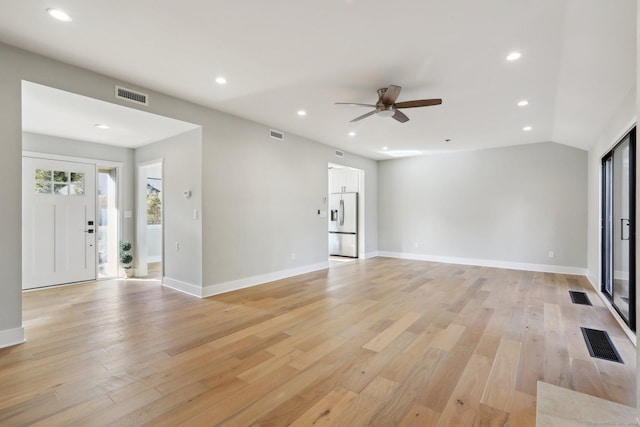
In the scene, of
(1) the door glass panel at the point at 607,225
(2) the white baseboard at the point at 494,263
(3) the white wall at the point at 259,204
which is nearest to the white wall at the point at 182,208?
(3) the white wall at the point at 259,204

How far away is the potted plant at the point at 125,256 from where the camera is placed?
19.1 ft

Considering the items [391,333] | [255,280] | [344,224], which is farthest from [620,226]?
[344,224]

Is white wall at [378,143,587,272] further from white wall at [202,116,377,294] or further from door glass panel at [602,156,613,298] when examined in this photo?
white wall at [202,116,377,294]

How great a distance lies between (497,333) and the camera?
3236mm

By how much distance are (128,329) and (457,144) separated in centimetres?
677

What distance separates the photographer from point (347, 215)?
862cm

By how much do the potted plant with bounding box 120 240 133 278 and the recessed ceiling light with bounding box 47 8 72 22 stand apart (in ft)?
14.1

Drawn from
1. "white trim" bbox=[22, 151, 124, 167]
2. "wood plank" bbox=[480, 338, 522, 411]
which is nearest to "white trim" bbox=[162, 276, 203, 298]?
"white trim" bbox=[22, 151, 124, 167]

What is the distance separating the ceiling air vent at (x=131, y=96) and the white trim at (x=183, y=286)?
2651mm

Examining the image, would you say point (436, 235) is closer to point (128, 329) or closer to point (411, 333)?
point (411, 333)

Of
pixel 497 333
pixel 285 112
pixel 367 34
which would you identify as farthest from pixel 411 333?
pixel 285 112

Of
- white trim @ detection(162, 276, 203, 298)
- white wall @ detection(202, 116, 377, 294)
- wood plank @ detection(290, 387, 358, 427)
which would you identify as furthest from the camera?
white wall @ detection(202, 116, 377, 294)

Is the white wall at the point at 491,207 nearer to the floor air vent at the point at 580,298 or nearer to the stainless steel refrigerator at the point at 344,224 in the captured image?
the stainless steel refrigerator at the point at 344,224

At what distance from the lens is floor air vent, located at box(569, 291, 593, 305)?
4352 millimetres
